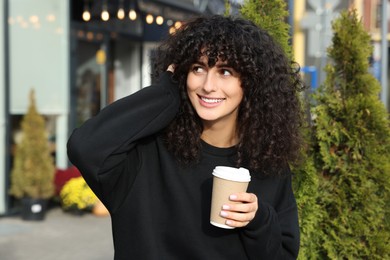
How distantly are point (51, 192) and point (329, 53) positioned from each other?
4806 mm

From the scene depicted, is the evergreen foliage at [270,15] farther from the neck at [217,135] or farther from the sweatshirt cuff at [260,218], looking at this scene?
the sweatshirt cuff at [260,218]

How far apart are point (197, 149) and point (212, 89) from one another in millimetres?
210

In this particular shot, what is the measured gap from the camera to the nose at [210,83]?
173cm

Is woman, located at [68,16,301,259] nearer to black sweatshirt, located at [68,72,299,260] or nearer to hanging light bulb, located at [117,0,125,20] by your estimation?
black sweatshirt, located at [68,72,299,260]

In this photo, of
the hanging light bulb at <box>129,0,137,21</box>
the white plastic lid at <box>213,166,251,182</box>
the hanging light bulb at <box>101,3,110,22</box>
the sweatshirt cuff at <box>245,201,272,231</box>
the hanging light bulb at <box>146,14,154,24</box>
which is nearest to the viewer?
the white plastic lid at <box>213,166,251,182</box>

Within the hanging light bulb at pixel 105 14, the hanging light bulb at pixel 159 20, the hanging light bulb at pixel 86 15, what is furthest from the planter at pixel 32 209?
the hanging light bulb at pixel 159 20

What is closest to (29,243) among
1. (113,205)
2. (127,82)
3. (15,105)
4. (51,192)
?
(51,192)

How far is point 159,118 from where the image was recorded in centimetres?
173

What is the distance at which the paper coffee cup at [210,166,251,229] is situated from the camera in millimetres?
1512

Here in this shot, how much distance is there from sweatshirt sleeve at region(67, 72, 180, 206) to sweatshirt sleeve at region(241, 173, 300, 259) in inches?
16.4

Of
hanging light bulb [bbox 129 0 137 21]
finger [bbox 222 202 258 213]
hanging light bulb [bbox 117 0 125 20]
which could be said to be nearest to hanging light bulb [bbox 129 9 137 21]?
hanging light bulb [bbox 129 0 137 21]

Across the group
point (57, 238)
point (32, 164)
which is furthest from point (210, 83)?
point (32, 164)

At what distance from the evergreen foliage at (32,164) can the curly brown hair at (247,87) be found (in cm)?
512

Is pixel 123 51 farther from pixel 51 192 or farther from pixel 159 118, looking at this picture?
pixel 159 118
